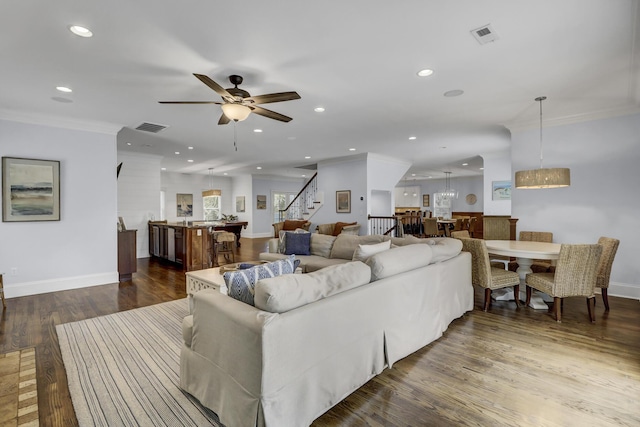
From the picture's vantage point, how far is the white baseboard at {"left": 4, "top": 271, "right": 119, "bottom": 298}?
14.8 ft

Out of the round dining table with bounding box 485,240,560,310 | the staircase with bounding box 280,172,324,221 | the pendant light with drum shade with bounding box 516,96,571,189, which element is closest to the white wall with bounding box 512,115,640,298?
the round dining table with bounding box 485,240,560,310

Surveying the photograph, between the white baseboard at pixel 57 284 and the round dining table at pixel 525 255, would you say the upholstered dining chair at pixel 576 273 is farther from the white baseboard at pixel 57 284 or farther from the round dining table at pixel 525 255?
the white baseboard at pixel 57 284

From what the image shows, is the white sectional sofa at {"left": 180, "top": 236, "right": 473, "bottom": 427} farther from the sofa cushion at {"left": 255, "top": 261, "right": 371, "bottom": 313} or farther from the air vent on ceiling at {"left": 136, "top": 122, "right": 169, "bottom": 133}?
the air vent on ceiling at {"left": 136, "top": 122, "right": 169, "bottom": 133}

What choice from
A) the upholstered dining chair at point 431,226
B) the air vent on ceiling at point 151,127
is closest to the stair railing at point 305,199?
the upholstered dining chair at point 431,226

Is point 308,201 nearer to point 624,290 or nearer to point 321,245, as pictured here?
point 321,245

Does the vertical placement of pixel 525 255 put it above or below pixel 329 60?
below

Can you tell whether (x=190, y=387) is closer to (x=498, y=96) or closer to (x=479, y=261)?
(x=479, y=261)

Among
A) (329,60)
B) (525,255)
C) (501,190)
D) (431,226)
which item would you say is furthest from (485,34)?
(431,226)

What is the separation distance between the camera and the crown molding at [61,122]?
4.44m

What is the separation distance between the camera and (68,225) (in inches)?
193

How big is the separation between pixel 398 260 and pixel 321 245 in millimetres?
2478

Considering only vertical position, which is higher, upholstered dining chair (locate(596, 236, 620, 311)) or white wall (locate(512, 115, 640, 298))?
white wall (locate(512, 115, 640, 298))

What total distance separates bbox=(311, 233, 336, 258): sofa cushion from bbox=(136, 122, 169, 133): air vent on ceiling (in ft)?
10.9

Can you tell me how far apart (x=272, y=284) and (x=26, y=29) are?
2882mm
